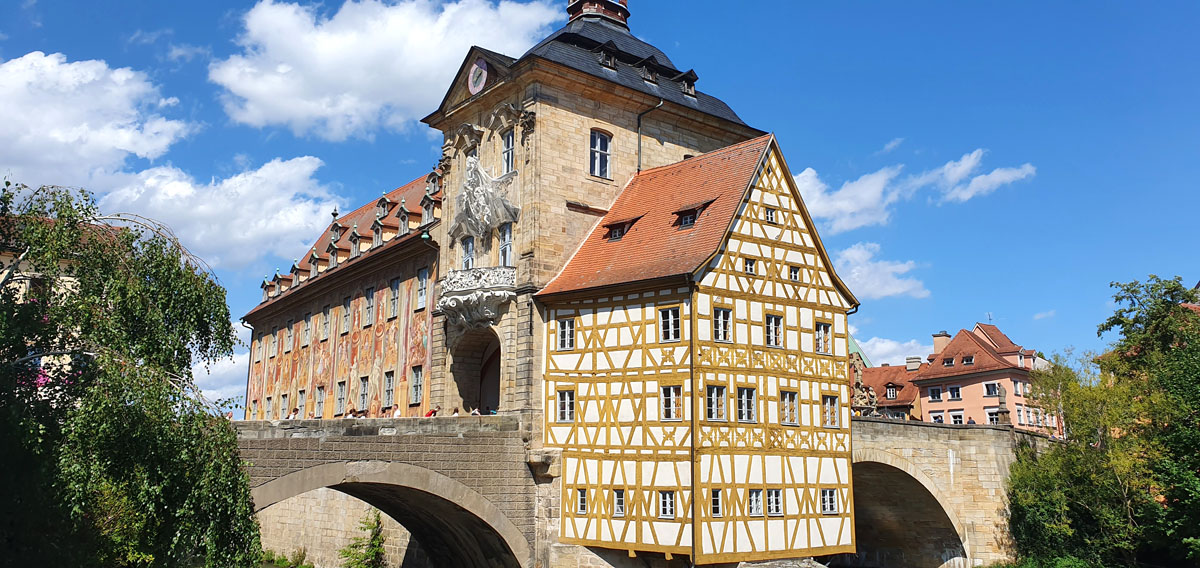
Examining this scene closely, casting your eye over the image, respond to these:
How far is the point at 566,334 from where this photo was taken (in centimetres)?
2331

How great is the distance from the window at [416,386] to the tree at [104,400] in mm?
18138

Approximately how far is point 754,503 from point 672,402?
2838mm

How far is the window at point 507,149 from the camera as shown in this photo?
2540cm

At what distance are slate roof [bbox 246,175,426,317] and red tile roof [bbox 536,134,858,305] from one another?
28.7 feet

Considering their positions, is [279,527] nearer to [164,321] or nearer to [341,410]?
[341,410]

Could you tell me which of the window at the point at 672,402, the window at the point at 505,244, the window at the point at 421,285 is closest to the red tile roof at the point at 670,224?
the window at the point at 505,244

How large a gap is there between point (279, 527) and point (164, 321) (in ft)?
84.8

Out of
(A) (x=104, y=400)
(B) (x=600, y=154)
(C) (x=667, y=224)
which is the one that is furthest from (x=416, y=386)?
(A) (x=104, y=400)

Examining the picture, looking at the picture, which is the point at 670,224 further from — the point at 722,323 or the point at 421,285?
the point at 421,285

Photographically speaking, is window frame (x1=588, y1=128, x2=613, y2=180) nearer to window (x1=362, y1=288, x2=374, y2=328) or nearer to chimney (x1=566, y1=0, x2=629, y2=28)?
chimney (x1=566, y1=0, x2=629, y2=28)

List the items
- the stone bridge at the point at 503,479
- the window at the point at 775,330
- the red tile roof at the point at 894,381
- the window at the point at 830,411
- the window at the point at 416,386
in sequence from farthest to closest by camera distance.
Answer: the red tile roof at the point at 894,381, the window at the point at 416,386, the window at the point at 830,411, the window at the point at 775,330, the stone bridge at the point at 503,479

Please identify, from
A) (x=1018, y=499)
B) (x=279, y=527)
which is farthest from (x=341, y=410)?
(x=1018, y=499)

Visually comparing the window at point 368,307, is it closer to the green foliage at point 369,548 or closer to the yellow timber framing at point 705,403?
the green foliage at point 369,548

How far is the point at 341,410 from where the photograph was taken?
3638 cm
